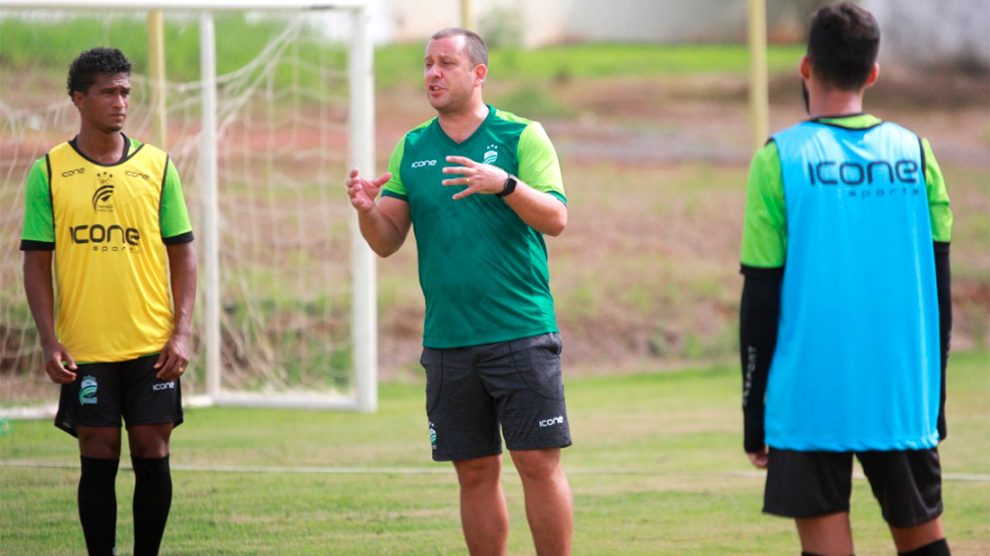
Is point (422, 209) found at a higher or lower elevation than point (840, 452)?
higher

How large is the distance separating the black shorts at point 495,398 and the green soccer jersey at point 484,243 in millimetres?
53

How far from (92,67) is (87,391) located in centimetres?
116

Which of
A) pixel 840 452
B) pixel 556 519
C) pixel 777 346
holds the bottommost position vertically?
pixel 556 519

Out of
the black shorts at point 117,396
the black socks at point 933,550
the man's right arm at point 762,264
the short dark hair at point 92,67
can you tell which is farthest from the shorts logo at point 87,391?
the black socks at point 933,550

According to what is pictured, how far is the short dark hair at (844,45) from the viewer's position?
3.67 m

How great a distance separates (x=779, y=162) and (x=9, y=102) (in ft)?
25.5

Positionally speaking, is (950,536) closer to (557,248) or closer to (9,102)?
(9,102)

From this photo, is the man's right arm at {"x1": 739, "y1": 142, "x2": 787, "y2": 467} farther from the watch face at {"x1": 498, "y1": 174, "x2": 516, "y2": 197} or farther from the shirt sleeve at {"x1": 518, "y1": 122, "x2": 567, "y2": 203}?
the shirt sleeve at {"x1": 518, "y1": 122, "x2": 567, "y2": 203}

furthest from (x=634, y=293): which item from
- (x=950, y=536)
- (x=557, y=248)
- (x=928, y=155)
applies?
(x=928, y=155)

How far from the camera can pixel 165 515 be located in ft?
17.0

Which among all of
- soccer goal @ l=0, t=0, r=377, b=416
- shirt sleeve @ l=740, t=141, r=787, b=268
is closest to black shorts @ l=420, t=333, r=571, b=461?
shirt sleeve @ l=740, t=141, r=787, b=268

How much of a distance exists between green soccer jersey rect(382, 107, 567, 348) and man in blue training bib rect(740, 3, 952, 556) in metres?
1.12

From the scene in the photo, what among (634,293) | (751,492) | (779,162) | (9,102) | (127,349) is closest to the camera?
(779,162)

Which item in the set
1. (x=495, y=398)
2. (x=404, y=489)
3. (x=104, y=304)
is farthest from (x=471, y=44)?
(x=404, y=489)
